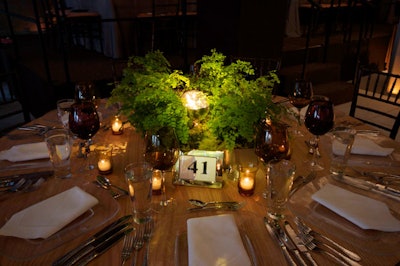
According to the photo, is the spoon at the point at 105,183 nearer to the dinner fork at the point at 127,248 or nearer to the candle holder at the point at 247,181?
the dinner fork at the point at 127,248

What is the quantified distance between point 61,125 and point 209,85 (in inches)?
33.3

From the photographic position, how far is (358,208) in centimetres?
101

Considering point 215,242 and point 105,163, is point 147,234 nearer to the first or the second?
point 215,242

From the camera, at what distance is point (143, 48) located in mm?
4934

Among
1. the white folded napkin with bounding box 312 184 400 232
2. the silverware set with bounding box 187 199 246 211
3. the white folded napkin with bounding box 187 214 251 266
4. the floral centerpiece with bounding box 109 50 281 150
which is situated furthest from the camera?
the floral centerpiece with bounding box 109 50 281 150

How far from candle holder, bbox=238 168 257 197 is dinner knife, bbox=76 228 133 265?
0.39 meters

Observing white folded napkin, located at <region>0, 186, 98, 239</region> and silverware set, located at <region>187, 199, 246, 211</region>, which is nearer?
white folded napkin, located at <region>0, 186, 98, 239</region>

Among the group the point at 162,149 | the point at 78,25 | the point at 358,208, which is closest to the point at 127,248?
the point at 162,149

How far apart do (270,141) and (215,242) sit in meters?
0.43

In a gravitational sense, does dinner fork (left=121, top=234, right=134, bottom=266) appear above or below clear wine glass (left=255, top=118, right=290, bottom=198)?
below

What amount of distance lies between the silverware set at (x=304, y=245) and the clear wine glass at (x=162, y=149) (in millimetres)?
353

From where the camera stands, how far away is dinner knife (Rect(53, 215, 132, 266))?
83 centimetres

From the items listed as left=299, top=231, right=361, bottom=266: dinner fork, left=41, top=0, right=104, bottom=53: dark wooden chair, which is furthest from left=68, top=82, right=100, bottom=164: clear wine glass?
left=41, top=0, right=104, bottom=53: dark wooden chair

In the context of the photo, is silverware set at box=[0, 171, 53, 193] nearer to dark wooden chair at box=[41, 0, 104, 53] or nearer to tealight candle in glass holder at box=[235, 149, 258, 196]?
tealight candle in glass holder at box=[235, 149, 258, 196]
